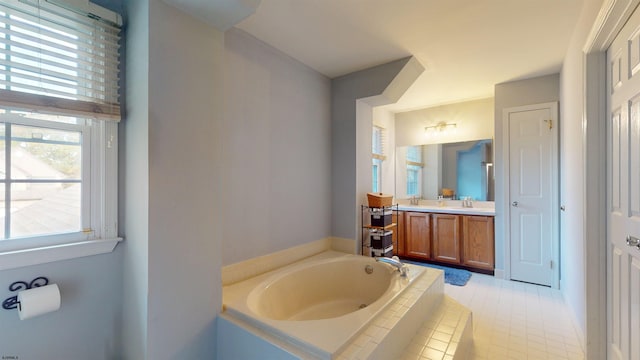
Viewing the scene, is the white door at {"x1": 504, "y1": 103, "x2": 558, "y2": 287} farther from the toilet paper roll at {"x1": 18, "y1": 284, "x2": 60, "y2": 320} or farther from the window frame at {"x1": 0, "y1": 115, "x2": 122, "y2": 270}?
the toilet paper roll at {"x1": 18, "y1": 284, "x2": 60, "y2": 320}

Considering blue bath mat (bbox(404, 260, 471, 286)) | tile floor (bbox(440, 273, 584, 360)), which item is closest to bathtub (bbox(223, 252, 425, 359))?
tile floor (bbox(440, 273, 584, 360))

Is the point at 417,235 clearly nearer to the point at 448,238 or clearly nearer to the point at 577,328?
the point at 448,238

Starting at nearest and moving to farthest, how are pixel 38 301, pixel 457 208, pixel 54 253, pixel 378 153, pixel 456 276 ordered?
pixel 38 301 → pixel 54 253 → pixel 456 276 → pixel 457 208 → pixel 378 153

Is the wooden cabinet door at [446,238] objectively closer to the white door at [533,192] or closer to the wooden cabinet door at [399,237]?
the wooden cabinet door at [399,237]

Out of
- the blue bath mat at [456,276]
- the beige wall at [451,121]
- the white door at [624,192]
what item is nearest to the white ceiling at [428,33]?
the white door at [624,192]

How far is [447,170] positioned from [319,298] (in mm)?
2818

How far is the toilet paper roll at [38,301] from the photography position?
3.80 ft

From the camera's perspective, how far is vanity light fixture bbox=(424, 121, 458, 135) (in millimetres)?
3959

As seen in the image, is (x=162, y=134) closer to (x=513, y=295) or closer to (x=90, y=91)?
(x=90, y=91)

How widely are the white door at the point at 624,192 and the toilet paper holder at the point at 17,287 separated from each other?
277cm

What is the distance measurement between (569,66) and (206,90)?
2.93m

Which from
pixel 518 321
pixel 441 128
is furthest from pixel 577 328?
pixel 441 128

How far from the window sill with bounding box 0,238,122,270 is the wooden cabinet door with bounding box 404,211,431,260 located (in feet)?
11.2

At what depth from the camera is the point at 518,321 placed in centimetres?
230
